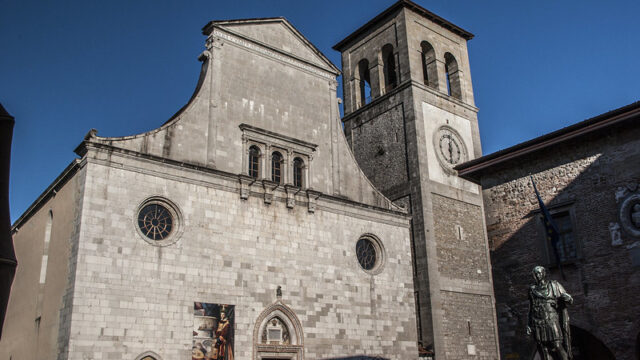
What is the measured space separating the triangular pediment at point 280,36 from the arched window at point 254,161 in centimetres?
408

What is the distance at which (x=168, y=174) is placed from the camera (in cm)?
1667

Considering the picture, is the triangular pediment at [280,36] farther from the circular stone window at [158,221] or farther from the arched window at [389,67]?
the arched window at [389,67]

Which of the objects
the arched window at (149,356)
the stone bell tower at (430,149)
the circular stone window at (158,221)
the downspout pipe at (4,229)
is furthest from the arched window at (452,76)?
the downspout pipe at (4,229)

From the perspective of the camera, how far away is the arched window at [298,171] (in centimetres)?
2009

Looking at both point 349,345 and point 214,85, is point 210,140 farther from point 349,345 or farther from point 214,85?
point 349,345

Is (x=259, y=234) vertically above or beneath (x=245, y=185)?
beneath

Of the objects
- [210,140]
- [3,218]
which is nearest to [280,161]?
[210,140]

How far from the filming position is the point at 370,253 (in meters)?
20.7

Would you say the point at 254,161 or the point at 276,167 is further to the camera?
the point at 276,167

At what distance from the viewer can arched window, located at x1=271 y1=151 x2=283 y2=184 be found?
19.4m

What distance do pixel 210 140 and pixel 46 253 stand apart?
5.84 meters

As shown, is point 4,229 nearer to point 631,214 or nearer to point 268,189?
point 268,189

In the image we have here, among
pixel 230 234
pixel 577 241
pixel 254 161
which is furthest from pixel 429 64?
pixel 230 234

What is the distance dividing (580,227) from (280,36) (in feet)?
40.1
